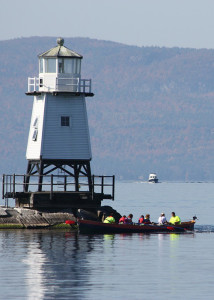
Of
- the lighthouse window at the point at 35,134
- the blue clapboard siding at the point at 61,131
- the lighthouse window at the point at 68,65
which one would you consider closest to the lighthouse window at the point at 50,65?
the lighthouse window at the point at 68,65

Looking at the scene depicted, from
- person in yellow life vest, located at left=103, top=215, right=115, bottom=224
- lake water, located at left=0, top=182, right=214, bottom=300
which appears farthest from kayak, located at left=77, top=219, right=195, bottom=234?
lake water, located at left=0, top=182, right=214, bottom=300

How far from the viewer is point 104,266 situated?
51500 mm

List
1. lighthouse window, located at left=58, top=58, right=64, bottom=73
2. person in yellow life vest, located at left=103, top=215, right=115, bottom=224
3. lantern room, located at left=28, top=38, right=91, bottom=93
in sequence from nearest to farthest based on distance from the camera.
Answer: person in yellow life vest, located at left=103, top=215, right=115, bottom=224 < lantern room, located at left=28, top=38, right=91, bottom=93 < lighthouse window, located at left=58, top=58, right=64, bottom=73

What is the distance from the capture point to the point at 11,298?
135 feet

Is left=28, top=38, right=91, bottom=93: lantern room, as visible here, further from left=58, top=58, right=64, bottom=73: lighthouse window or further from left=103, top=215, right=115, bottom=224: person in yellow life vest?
left=103, top=215, right=115, bottom=224: person in yellow life vest

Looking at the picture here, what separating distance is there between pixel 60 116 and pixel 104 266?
90.3ft

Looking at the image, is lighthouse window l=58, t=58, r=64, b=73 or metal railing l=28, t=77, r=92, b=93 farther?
lighthouse window l=58, t=58, r=64, b=73

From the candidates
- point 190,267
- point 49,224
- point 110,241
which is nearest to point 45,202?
point 49,224

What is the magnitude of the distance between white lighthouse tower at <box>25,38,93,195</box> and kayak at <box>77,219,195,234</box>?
7639 millimetres

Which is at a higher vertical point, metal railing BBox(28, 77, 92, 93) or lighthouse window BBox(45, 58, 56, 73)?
lighthouse window BBox(45, 58, 56, 73)

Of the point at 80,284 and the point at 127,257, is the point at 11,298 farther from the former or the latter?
the point at 127,257

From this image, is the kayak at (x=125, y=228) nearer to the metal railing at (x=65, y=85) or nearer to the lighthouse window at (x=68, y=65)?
A: the metal railing at (x=65, y=85)

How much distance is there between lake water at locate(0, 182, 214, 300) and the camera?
43.0 m

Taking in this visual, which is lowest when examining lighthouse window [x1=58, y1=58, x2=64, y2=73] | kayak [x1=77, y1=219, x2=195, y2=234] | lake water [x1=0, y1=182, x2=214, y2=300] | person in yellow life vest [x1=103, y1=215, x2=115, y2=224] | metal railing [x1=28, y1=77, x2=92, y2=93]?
lake water [x1=0, y1=182, x2=214, y2=300]
